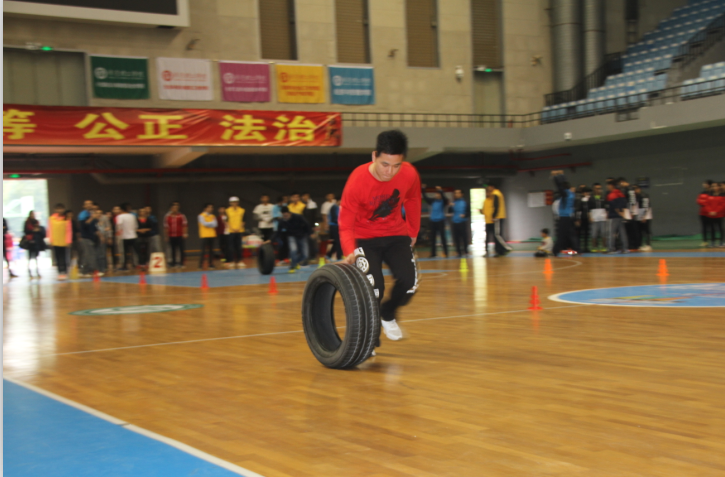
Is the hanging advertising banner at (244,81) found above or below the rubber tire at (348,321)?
above

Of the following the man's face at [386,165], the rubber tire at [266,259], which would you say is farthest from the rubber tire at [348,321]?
the rubber tire at [266,259]

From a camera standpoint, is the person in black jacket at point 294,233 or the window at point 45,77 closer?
the person in black jacket at point 294,233

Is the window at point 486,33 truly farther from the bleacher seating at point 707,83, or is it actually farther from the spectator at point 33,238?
the spectator at point 33,238

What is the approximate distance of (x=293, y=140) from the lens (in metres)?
23.5

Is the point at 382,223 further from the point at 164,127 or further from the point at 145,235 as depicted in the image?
the point at 164,127

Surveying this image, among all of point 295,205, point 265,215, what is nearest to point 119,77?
point 265,215

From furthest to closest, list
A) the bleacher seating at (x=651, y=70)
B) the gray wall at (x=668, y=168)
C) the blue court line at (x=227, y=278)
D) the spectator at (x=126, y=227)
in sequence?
the bleacher seating at (x=651, y=70)
the gray wall at (x=668, y=168)
the spectator at (x=126, y=227)
the blue court line at (x=227, y=278)

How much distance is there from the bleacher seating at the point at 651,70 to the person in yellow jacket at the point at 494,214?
28.6 ft

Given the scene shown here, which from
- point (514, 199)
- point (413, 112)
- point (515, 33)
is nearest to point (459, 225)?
point (413, 112)

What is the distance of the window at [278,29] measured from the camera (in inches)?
1038

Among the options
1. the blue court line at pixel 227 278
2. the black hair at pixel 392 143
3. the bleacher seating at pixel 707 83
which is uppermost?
the bleacher seating at pixel 707 83

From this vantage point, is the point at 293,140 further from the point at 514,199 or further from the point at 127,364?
the point at 127,364

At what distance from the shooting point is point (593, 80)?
96.1 ft

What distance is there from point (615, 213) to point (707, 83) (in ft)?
27.0
